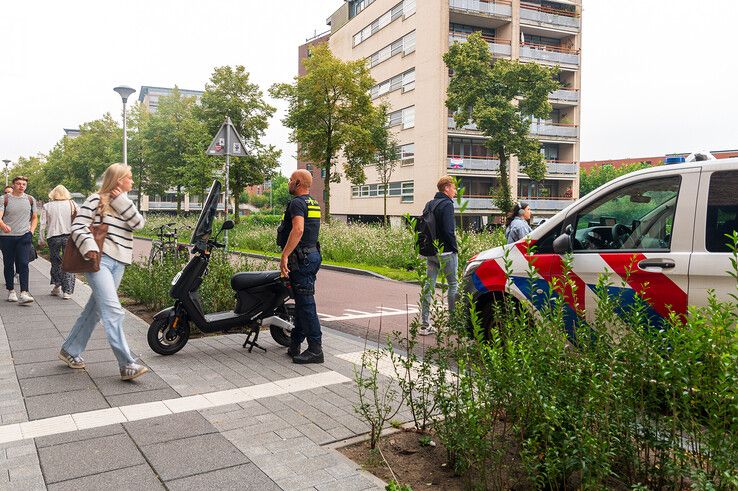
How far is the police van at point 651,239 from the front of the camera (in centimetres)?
426

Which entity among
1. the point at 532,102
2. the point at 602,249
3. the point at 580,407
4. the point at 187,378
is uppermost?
the point at 532,102

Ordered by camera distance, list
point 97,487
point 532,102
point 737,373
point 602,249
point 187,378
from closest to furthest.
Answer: point 737,373
point 97,487
point 602,249
point 187,378
point 532,102

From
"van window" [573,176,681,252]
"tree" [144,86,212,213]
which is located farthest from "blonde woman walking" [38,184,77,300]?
"tree" [144,86,212,213]

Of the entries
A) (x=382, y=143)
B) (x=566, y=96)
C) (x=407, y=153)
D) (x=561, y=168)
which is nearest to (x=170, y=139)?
(x=382, y=143)

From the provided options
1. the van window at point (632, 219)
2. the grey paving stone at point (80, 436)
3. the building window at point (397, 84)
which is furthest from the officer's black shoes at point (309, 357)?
the building window at point (397, 84)

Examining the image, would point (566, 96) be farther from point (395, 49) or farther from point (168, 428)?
point (168, 428)

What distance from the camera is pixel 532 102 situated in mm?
34125

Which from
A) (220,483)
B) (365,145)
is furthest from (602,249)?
(365,145)

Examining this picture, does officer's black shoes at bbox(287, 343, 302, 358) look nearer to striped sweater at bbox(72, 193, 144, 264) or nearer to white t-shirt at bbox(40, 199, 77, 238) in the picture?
striped sweater at bbox(72, 193, 144, 264)

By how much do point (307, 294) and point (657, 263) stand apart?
3114 millimetres

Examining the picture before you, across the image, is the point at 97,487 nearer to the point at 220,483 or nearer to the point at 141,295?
the point at 220,483

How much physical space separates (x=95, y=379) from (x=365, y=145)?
2604 cm

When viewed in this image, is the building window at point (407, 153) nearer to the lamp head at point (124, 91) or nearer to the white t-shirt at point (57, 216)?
the lamp head at point (124, 91)

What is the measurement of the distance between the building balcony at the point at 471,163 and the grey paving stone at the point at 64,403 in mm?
41257
